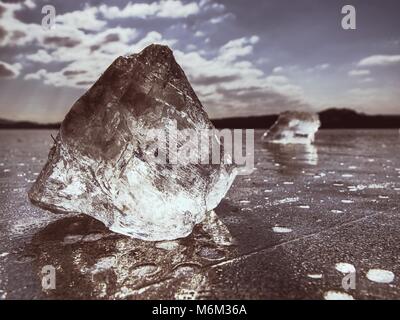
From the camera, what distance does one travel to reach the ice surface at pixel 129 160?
7.60ft

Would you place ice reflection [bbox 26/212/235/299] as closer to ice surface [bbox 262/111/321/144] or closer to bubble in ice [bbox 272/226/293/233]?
bubble in ice [bbox 272/226/293/233]

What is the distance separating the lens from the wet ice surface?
1.66 metres

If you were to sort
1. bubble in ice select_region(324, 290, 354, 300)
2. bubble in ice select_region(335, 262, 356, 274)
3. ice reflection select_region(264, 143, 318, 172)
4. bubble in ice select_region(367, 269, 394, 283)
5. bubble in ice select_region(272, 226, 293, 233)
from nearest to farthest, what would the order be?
bubble in ice select_region(324, 290, 354, 300)
bubble in ice select_region(367, 269, 394, 283)
bubble in ice select_region(335, 262, 356, 274)
bubble in ice select_region(272, 226, 293, 233)
ice reflection select_region(264, 143, 318, 172)

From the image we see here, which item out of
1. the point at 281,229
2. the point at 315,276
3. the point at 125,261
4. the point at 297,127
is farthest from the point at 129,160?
the point at 297,127

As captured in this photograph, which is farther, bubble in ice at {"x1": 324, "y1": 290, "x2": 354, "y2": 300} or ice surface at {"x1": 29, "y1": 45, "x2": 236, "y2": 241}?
ice surface at {"x1": 29, "y1": 45, "x2": 236, "y2": 241}

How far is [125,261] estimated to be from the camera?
196 centimetres

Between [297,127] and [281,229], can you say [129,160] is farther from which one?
[297,127]

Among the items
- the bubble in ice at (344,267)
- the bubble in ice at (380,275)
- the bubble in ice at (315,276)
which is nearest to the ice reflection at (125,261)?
the bubble in ice at (315,276)

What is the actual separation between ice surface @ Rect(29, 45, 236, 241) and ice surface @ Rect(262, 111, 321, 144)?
1320cm

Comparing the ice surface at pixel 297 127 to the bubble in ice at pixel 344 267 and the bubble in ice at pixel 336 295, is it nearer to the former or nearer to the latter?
the bubble in ice at pixel 344 267

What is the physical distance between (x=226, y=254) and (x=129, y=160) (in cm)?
101

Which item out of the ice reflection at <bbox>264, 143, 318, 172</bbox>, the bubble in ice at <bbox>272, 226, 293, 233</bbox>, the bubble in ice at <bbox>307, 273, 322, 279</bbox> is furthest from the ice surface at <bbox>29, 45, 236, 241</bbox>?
the ice reflection at <bbox>264, 143, 318, 172</bbox>

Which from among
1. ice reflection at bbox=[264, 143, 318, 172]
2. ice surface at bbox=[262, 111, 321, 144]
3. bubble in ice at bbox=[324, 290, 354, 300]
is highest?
ice surface at bbox=[262, 111, 321, 144]

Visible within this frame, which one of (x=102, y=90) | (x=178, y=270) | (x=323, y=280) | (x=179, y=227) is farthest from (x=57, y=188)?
(x=323, y=280)
